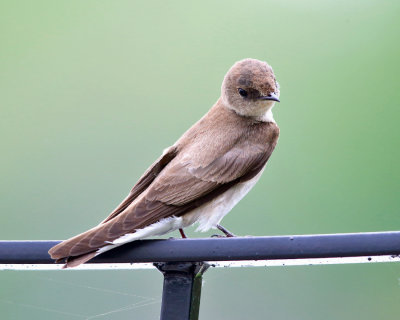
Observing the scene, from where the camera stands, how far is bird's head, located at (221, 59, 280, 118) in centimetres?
278

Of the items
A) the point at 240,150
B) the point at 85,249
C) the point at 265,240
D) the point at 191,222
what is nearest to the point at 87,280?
the point at 191,222

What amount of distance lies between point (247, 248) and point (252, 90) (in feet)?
4.31

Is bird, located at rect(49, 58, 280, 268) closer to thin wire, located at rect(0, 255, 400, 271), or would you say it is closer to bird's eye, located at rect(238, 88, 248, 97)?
bird's eye, located at rect(238, 88, 248, 97)

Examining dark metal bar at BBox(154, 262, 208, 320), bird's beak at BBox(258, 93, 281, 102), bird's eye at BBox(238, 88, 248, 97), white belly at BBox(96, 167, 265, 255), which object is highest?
bird's eye at BBox(238, 88, 248, 97)

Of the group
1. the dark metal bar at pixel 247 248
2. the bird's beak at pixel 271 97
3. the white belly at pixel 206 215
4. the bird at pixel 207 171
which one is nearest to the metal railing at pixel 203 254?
the dark metal bar at pixel 247 248

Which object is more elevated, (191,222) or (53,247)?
(191,222)

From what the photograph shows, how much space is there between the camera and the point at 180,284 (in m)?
1.72

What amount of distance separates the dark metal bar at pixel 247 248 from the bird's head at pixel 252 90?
1129 millimetres

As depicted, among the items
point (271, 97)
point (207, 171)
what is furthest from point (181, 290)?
point (271, 97)

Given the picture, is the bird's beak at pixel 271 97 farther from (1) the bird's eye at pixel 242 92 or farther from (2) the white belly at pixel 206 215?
(2) the white belly at pixel 206 215

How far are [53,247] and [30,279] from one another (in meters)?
1.23

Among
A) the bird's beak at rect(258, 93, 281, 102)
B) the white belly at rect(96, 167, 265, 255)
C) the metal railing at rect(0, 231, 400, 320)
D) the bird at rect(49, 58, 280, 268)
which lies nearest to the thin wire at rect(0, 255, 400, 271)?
the metal railing at rect(0, 231, 400, 320)

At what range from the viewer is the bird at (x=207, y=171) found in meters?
2.21

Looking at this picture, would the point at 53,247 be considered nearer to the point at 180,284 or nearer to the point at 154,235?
the point at 180,284
